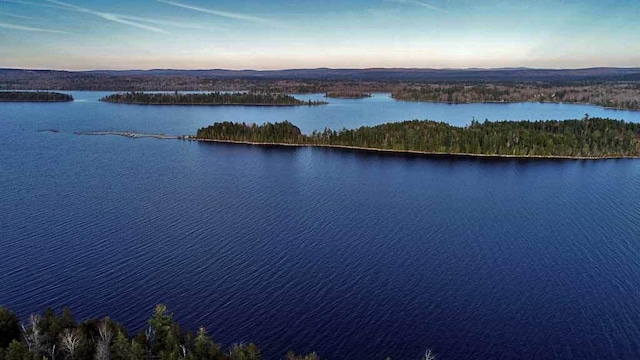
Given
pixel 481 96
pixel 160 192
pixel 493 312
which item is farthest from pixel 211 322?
pixel 481 96

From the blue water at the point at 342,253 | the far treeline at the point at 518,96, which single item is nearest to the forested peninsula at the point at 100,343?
the blue water at the point at 342,253

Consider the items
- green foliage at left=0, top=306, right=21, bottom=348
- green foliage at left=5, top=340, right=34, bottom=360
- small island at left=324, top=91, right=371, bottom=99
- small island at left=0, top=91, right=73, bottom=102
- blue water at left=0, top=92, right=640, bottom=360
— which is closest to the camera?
green foliage at left=5, top=340, right=34, bottom=360

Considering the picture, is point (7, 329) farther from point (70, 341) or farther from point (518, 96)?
point (518, 96)

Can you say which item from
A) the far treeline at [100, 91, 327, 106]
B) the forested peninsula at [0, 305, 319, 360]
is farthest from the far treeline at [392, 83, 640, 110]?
the forested peninsula at [0, 305, 319, 360]

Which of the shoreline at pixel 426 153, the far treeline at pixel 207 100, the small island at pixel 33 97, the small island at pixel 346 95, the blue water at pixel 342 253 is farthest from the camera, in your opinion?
the small island at pixel 346 95

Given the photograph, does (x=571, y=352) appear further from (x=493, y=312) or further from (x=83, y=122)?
(x=83, y=122)

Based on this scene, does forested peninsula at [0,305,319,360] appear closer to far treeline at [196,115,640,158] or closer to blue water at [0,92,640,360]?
blue water at [0,92,640,360]

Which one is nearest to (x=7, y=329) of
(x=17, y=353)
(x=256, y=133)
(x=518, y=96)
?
(x=17, y=353)

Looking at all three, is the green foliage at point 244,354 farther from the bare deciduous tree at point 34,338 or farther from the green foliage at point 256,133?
the green foliage at point 256,133
